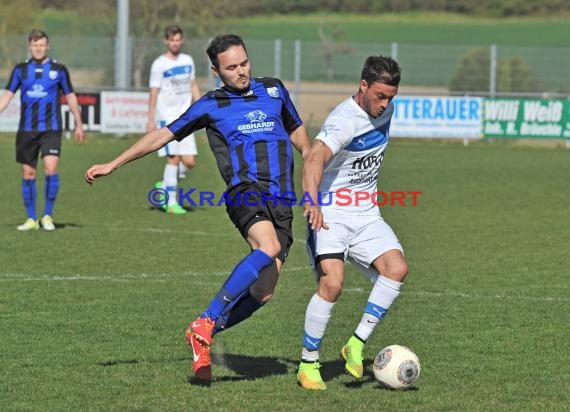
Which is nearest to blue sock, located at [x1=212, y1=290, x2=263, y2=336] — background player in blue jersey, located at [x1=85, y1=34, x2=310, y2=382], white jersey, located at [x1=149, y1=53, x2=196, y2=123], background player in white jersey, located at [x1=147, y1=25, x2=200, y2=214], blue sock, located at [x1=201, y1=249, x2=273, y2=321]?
background player in blue jersey, located at [x1=85, y1=34, x2=310, y2=382]

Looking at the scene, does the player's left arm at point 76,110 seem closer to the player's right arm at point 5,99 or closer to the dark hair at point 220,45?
the player's right arm at point 5,99

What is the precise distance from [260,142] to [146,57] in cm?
2449

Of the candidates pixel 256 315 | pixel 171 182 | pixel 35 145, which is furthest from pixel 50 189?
pixel 256 315

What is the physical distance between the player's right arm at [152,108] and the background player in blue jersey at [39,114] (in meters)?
1.36

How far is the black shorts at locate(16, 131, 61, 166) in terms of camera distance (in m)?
12.9

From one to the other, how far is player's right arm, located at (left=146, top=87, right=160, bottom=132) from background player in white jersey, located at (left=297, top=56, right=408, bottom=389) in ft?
25.6

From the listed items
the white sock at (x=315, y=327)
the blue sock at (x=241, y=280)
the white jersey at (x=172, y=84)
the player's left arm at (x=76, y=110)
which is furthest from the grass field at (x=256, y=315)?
the white jersey at (x=172, y=84)

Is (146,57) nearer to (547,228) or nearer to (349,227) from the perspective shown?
(547,228)

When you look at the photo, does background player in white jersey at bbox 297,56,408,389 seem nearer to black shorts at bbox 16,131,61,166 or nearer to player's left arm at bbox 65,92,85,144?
player's left arm at bbox 65,92,85,144

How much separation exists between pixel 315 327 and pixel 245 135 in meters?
1.13

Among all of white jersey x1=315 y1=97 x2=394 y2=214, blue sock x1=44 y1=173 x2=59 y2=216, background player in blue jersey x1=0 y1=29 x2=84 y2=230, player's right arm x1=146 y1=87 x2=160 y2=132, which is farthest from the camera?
player's right arm x1=146 y1=87 x2=160 y2=132

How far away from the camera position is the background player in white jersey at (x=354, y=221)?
6.36 metres

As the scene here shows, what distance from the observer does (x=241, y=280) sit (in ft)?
20.6

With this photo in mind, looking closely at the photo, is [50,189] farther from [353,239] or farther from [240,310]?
[353,239]
